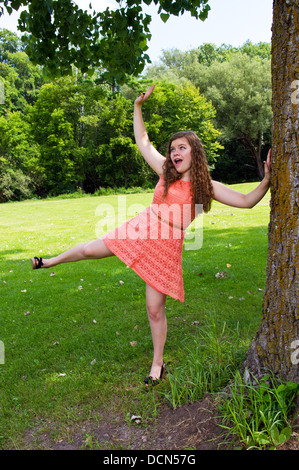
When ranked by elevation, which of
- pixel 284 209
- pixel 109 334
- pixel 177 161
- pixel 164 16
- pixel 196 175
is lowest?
pixel 109 334

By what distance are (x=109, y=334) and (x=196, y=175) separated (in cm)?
208

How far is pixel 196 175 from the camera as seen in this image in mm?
2857

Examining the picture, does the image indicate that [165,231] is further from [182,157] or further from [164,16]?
[164,16]

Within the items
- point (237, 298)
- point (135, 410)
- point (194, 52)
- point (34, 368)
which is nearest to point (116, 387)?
point (135, 410)

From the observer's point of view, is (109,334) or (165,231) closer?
(165,231)

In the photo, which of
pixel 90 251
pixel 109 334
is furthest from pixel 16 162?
pixel 90 251

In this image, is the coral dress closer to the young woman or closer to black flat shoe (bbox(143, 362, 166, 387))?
the young woman

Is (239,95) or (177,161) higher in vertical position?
(239,95)

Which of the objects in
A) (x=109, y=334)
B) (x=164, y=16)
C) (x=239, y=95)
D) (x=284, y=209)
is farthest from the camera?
(x=239, y=95)

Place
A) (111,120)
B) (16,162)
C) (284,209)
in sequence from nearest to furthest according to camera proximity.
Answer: (284,209), (16,162), (111,120)

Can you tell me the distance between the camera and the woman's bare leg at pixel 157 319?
9.59 feet

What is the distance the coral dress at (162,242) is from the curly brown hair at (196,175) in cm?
5

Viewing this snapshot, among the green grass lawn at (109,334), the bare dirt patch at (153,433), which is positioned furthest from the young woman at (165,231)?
the bare dirt patch at (153,433)

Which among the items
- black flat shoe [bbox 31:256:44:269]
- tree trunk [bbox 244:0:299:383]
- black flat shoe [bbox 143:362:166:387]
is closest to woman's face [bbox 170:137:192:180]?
tree trunk [bbox 244:0:299:383]
